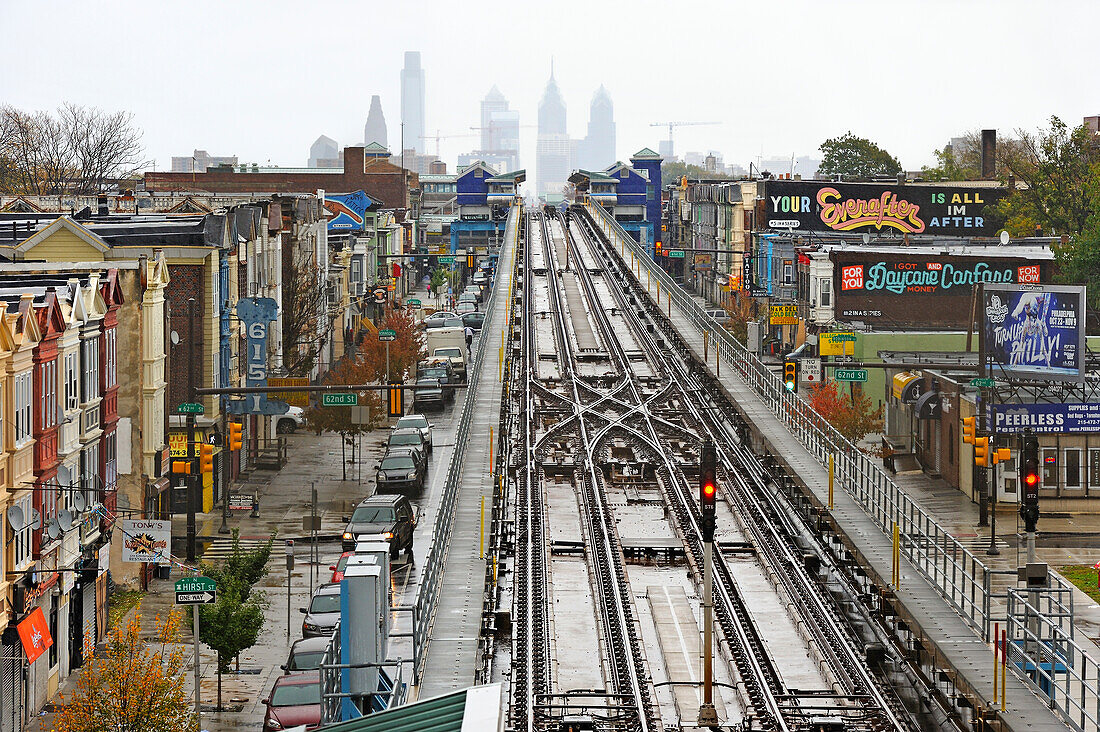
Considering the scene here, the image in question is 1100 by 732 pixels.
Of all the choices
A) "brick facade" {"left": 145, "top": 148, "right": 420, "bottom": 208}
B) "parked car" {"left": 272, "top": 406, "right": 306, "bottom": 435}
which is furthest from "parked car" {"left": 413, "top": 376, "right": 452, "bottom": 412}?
"brick facade" {"left": 145, "top": 148, "right": 420, "bottom": 208}

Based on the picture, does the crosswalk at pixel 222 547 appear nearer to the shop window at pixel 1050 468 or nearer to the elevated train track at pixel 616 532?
the elevated train track at pixel 616 532

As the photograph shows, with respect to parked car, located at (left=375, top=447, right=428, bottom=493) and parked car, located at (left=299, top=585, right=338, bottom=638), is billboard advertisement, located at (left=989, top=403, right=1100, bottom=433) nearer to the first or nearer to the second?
parked car, located at (left=375, top=447, right=428, bottom=493)

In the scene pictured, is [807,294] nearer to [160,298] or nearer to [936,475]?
[936,475]

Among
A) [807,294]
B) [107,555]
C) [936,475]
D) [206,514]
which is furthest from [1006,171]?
[107,555]

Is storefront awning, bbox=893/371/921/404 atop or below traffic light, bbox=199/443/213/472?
atop

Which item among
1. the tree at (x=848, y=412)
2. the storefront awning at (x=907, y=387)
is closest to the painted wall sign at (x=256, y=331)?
the tree at (x=848, y=412)

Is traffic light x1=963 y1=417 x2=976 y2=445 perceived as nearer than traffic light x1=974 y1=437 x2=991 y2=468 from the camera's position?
No
